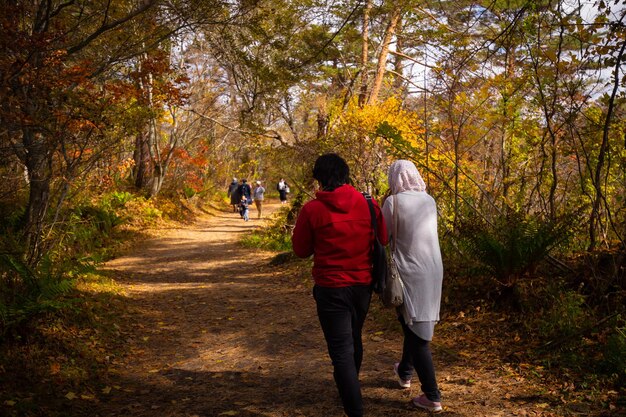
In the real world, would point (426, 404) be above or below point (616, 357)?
below

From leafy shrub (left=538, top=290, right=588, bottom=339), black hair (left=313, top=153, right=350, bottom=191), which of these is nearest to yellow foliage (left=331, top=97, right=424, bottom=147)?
leafy shrub (left=538, top=290, right=588, bottom=339)

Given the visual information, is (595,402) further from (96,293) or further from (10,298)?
(96,293)

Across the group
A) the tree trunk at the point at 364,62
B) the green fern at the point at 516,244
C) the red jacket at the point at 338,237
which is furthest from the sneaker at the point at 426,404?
the tree trunk at the point at 364,62

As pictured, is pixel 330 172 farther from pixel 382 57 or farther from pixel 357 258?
pixel 382 57

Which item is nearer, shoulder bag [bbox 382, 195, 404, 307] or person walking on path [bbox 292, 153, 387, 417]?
person walking on path [bbox 292, 153, 387, 417]

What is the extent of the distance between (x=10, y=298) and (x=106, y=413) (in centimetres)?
190

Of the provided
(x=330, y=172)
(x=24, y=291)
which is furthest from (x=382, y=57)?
(x=330, y=172)

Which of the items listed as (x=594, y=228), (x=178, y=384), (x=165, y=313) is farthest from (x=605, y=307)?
(x=165, y=313)

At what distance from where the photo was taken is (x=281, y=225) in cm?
1523

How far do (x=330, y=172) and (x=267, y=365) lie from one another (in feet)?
8.63

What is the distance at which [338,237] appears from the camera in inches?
127

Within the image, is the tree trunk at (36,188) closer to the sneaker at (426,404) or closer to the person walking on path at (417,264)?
the person walking on path at (417,264)

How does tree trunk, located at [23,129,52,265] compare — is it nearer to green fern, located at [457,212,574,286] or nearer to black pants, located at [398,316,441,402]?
black pants, located at [398,316,441,402]

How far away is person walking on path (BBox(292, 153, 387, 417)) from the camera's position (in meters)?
3.23
